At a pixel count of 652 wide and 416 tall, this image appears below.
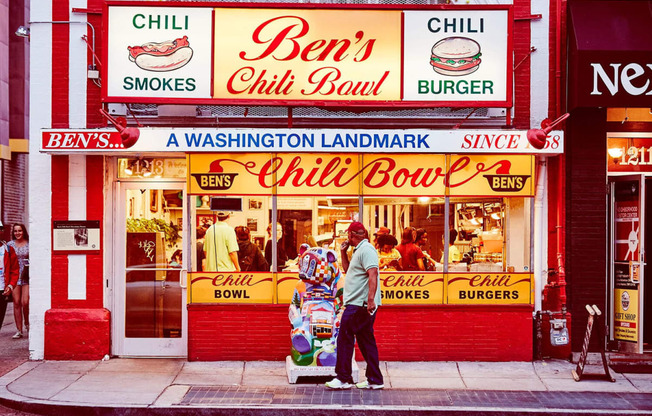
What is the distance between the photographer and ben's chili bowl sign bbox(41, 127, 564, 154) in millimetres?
8953

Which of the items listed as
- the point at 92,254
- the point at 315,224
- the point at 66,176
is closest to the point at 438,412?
the point at 315,224

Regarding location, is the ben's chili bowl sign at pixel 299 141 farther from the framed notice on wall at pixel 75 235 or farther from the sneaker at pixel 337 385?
the sneaker at pixel 337 385

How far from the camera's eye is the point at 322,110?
9766mm

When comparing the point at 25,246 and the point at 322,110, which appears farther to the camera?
the point at 25,246

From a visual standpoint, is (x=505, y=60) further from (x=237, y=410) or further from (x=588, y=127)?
(x=237, y=410)

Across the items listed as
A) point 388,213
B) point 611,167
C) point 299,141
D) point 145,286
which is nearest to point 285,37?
point 299,141

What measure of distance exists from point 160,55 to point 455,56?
3.91 meters

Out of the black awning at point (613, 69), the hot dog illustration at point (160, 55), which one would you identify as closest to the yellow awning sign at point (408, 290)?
the black awning at point (613, 69)

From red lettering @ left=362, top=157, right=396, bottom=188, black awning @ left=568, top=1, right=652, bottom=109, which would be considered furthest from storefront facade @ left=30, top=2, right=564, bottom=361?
black awning @ left=568, top=1, right=652, bottom=109

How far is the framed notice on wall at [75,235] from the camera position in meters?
9.58

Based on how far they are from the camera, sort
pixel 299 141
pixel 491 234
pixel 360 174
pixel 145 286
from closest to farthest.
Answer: pixel 299 141 < pixel 360 174 < pixel 491 234 < pixel 145 286

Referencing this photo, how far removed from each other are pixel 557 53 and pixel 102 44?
244 inches

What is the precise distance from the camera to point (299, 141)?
29.4 feet

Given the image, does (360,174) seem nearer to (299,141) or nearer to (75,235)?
(299,141)
